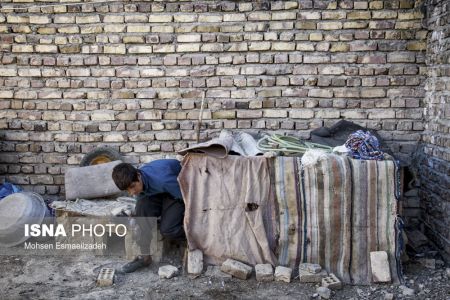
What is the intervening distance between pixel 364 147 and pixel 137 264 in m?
2.40

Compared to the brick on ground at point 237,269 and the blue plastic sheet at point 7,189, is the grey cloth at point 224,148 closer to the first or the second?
the brick on ground at point 237,269

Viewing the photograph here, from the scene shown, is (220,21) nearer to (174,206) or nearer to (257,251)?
(174,206)

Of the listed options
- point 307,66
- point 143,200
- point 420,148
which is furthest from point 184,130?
point 420,148

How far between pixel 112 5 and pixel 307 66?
2254mm

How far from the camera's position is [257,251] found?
421 centimetres

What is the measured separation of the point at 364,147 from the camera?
166 inches

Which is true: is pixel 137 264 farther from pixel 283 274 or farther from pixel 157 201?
pixel 283 274

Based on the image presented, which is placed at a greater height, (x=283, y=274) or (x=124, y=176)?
(x=124, y=176)

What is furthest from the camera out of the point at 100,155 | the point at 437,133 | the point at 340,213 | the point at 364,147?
the point at 100,155

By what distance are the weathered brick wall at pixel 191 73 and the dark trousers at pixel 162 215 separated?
85 cm

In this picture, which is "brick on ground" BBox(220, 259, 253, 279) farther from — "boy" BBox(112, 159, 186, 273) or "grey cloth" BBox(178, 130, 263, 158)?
"grey cloth" BBox(178, 130, 263, 158)

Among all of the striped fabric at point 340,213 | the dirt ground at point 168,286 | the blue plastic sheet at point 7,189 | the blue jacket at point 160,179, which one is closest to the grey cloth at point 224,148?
the blue jacket at point 160,179

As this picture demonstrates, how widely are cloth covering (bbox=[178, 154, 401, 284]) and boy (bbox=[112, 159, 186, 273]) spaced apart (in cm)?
16

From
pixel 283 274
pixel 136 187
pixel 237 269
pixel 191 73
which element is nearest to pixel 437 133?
pixel 283 274
